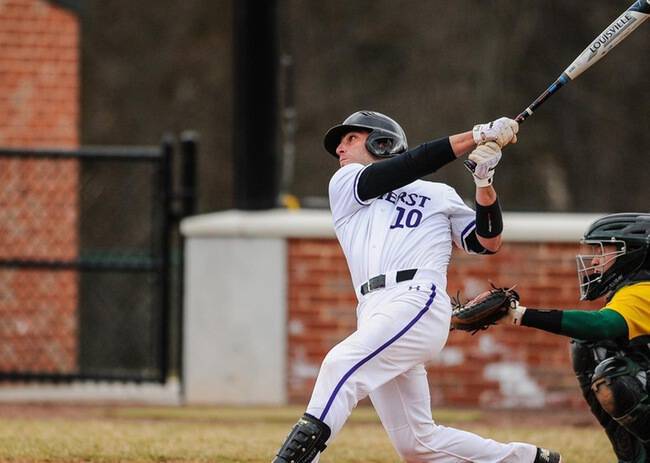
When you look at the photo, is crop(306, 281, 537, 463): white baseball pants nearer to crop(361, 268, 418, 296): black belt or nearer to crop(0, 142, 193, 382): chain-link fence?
crop(361, 268, 418, 296): black belt

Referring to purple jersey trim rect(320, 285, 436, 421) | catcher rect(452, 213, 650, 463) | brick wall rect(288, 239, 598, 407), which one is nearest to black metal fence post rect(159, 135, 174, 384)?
brick wall rect(288, 239, 598, 407)

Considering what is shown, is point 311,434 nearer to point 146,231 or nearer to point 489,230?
point 489,230

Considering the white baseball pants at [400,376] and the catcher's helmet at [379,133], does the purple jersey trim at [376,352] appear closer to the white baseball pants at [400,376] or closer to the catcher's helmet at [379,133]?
the white baseball pants at [400,376]

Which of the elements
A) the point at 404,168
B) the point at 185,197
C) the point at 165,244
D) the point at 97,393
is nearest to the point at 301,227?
the point at 185,197

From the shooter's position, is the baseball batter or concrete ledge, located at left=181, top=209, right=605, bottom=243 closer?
the baseball batter

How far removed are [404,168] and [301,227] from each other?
17.2 ft

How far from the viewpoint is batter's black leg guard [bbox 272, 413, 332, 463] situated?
5.77 m

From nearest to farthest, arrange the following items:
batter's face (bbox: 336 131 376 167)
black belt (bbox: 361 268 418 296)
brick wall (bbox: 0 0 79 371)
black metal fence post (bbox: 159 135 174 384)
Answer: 1. black belt (bbox: 361 268 418 296)
2. batter's face (bbox: 336 131 376 167)
3. black metal fence post (bbox: 159 135 174 384)
4. brick wall (bbox: 0 0 79 371)

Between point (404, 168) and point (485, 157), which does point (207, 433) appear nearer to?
point (404, 168)

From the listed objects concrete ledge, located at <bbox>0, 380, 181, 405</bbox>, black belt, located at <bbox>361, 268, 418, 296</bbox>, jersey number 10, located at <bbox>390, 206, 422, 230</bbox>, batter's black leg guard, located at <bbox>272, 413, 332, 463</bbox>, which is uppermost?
jersey number 10, located at <bbox>390, 206, 422, 230</bbox>

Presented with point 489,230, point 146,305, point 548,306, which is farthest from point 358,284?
point 146,305

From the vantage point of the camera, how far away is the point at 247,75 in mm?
11664

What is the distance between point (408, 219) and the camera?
6.32 m

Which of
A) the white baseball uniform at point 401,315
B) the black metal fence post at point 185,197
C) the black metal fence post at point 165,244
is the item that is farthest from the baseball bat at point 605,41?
the black metal fence post at point 165,244
